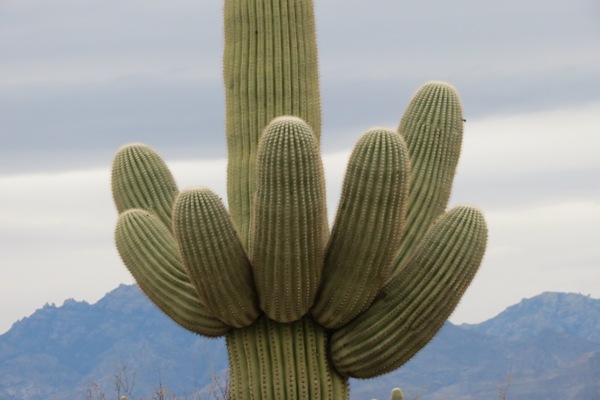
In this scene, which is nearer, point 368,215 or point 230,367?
point 368,215

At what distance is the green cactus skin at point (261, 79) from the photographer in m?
13.4

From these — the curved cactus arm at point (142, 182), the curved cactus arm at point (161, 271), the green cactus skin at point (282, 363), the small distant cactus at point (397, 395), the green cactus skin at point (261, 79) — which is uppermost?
the green cactus skin at point (261, 79)

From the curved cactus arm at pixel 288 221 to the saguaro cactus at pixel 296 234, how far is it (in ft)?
0.04

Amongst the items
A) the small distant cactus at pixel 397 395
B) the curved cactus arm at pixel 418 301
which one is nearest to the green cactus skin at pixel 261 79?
the curved cactus arm at pixel 418 301

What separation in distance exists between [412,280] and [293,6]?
8.79 feet

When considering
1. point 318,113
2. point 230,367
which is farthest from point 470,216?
point 230,367

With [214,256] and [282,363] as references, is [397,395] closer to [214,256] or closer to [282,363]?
[282,363]

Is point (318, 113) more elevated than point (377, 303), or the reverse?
point (318, 113)

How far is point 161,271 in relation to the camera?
13375 mm

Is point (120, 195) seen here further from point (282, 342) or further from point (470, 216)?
point (470, 216)

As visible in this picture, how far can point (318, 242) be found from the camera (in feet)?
41.4

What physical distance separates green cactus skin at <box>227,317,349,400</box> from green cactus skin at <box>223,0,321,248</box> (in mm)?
849

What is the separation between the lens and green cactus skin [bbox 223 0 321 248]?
13406 millimetres

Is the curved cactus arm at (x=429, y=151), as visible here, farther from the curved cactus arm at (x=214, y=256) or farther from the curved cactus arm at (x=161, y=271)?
the curved cactus arm at (x=161, y=271)
